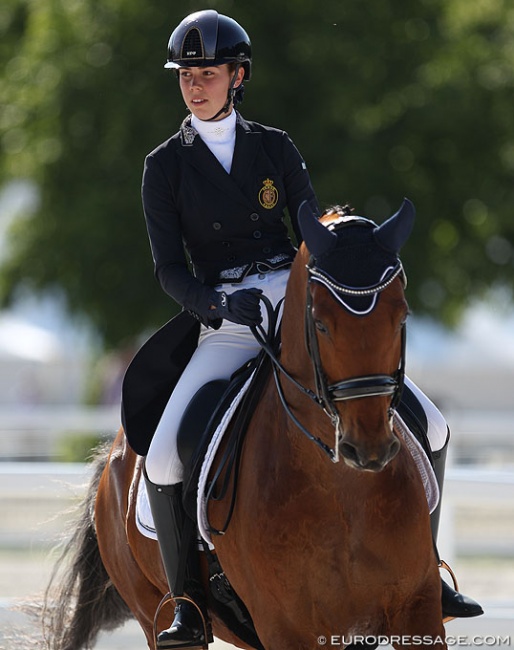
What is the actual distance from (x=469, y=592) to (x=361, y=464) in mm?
6879

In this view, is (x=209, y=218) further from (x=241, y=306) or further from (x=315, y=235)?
(x=315, y=235)

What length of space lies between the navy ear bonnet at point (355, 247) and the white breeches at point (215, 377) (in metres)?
1.14

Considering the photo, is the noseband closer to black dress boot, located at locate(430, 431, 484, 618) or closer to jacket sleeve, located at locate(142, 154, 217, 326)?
jacket sleeve, located at locate(142, 154, 217, 326)

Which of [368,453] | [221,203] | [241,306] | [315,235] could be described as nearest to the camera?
[368,453]

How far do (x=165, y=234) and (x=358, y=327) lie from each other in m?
1.60

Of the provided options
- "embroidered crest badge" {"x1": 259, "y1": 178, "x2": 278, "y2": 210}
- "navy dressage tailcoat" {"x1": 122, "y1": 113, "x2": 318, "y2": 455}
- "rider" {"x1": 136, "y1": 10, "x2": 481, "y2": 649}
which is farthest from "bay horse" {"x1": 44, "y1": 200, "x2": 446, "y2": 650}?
"embroidered crest badge" {"x1": 259, "y1": 178, "x2": 278, "y2": 210}

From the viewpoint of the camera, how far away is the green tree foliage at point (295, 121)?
17828mm

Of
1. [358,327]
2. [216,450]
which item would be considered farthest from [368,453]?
[216,450]

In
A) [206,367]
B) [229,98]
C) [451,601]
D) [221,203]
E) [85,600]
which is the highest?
[229,98]

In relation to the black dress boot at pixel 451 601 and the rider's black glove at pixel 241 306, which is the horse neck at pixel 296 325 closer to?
the rider's black glove at pixel 241 306

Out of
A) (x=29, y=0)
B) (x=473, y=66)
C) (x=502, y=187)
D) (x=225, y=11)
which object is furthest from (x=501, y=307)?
(x=29, y=0)

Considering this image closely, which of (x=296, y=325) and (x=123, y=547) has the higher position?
(x=296, y=325)

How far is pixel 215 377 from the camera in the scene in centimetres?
600

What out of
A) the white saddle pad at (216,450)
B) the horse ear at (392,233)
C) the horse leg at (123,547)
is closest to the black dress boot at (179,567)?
the white saddle pad at (216,450)
